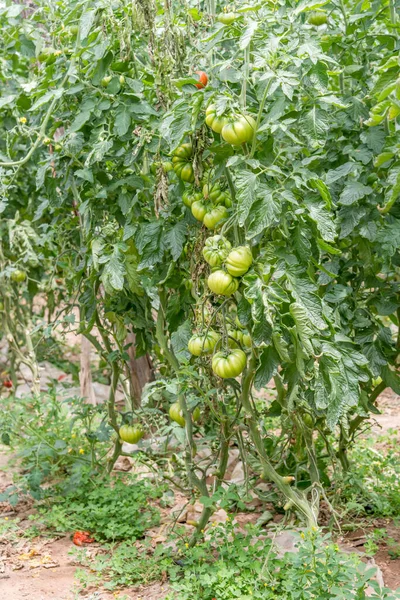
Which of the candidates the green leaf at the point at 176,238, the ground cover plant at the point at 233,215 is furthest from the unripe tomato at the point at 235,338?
the green leaf at the point at 176,238

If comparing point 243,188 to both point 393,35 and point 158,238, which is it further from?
point 393,35

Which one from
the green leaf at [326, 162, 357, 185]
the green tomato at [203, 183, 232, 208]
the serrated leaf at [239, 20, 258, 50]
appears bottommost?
the green leaf at [326, 162, 357, 185]

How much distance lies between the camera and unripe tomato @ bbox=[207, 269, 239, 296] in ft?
6.70

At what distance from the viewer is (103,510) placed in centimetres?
314

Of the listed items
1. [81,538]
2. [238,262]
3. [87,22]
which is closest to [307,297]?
[238,262]

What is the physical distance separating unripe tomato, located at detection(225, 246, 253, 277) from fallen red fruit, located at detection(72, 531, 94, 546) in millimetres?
1663

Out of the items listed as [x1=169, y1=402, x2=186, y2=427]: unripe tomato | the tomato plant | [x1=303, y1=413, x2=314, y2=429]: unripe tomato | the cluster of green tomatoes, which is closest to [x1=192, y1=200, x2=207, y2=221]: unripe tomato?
the tomato plant

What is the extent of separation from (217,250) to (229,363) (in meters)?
0.35

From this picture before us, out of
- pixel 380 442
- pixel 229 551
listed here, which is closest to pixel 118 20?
pixel 229 551

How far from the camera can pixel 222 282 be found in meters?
2.04

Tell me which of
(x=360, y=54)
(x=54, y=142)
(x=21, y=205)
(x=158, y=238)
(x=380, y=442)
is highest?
(x=360, y=54)

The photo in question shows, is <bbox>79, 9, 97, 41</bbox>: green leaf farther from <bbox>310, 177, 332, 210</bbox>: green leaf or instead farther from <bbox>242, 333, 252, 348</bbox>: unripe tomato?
<bbox>242, 333, 252, 348</bbox>: unripe tomato

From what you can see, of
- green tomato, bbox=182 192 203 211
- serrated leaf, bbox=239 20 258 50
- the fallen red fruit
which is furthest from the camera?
the fallen red fruit

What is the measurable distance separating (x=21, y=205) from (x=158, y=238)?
85.0 inches
